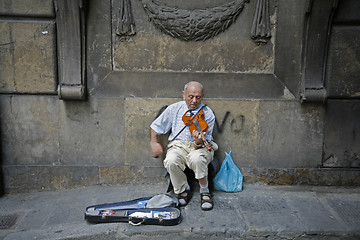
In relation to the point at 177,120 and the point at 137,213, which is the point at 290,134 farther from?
the point at 137,213

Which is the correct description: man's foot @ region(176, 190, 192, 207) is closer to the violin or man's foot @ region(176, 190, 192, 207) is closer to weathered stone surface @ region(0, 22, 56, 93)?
the violin

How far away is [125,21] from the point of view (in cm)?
334

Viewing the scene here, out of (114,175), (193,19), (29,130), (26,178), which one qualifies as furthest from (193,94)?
(26,178)

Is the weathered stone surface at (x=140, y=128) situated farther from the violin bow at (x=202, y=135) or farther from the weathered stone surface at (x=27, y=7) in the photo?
the weathered stone surface at (x=27, y=7)

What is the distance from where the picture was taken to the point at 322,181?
359cm

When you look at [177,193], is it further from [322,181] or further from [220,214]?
[322,181]

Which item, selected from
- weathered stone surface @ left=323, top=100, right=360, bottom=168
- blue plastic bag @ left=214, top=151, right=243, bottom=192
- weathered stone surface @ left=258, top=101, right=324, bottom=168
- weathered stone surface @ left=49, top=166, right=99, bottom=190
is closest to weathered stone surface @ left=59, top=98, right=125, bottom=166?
weathered stone surface @ left=49, top=166, right=99, bottom=190

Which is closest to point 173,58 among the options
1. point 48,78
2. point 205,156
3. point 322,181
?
point 205,156

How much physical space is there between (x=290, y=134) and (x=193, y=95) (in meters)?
1.37

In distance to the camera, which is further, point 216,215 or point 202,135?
point 202,135

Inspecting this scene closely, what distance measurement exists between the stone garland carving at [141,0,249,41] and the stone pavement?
1879mm

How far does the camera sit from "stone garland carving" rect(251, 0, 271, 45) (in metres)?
3.34

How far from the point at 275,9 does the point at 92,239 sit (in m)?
3.11

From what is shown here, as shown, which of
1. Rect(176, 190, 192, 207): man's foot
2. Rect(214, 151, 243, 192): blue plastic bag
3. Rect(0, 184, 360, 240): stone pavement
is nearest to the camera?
Rect(0, 184, 360, 240): stone pavement
